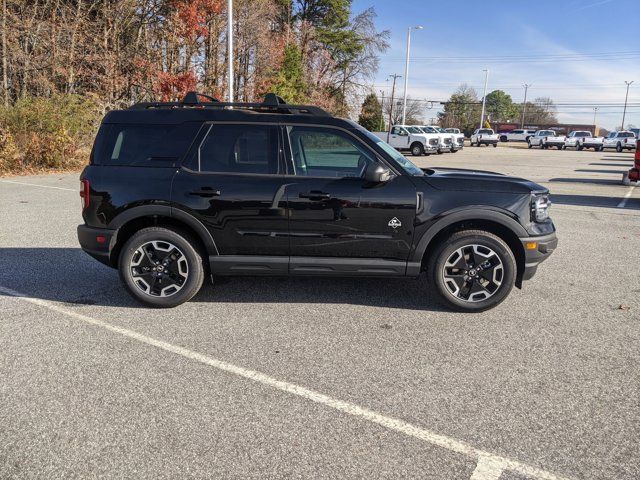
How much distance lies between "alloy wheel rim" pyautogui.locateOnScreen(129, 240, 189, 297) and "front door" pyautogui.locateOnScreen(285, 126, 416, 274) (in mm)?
1075

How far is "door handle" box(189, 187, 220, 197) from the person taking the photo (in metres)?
4.52

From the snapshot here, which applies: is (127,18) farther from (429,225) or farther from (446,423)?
(446,423)

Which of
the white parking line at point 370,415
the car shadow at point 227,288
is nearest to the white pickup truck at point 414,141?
the car shadow at point 227,288

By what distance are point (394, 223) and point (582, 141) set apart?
50749mm

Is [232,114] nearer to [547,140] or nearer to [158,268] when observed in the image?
[158,268]

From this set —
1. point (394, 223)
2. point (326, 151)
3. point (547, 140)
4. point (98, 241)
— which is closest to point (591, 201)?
point (394, 223)

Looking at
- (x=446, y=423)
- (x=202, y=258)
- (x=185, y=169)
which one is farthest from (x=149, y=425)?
(x=185, y=169)

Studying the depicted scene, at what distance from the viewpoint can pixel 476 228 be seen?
4648 mm

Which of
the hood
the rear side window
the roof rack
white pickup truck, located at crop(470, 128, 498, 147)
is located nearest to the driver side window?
the roof rack

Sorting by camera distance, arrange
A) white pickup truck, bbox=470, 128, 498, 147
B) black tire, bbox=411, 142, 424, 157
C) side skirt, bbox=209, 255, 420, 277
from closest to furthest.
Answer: side skirt, bbox=209, 255, 420, 277 < black tire, bbox=411, 142, 424, 157 < white pickup truck, bbox=470, 128, 498, 147

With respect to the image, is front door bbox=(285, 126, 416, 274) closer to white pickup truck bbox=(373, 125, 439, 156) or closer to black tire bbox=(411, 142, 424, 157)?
white pickup truck bbox=(373, 125, 439, 156)

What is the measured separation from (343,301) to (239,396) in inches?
78.2

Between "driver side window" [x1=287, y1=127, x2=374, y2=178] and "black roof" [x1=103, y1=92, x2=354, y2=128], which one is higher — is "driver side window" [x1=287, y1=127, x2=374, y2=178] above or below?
below

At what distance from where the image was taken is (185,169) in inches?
180
